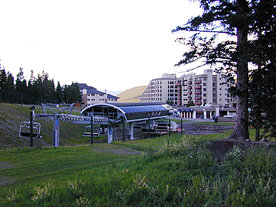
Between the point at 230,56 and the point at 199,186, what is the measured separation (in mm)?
5588

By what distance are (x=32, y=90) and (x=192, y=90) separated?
66688 mm

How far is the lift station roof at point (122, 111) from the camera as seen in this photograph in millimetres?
27036

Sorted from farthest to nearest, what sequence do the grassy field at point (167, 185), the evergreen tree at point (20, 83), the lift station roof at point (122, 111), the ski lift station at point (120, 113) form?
the evergreen tree at point (20, 83), the lift station roof at point (122, 111), the ski lift station at point (120, 113), the grassy field at point (167, 185)

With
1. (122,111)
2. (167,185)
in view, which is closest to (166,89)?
(122,111)

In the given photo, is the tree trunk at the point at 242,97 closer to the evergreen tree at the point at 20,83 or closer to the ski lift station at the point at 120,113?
the ski lift station at the point at 120,113

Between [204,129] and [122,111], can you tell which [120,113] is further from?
[204,129]

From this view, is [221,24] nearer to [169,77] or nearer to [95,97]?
[95,97]

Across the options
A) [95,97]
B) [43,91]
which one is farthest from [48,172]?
[95,97]

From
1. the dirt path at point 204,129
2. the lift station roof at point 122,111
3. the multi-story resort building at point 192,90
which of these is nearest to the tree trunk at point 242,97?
the lift station roof at point 122,111

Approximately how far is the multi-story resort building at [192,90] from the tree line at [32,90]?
166 feet

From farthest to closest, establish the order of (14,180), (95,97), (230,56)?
(95,97), (230,56), (14,180)

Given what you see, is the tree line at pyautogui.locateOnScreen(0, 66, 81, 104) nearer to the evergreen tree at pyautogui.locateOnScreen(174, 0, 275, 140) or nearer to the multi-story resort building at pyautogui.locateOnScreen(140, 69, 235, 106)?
the evergreen tree at pyautogui.locateOnScreen(174, 0, 275, 140)

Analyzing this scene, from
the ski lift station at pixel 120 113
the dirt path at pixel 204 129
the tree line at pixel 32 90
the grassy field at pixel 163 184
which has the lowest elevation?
the dirt path at pixel 204 129

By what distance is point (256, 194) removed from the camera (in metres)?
3.74
